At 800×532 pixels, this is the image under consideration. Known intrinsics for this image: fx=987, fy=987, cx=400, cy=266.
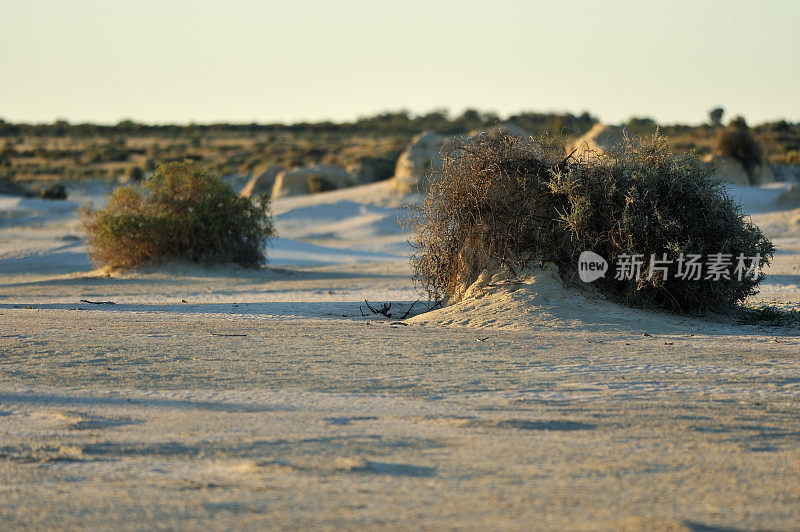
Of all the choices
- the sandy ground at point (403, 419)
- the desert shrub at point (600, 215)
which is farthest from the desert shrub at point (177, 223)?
the desert shrub at point (600, 215)

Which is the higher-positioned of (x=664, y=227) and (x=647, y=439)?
(x=664, y=227)

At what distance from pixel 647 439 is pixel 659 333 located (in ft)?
15.1

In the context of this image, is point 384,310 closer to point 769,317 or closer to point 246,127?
point 769,317

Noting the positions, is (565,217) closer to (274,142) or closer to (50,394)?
(50,394)

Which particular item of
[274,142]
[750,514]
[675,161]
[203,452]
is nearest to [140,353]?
[203,452]

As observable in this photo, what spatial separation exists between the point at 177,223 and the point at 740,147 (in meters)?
25.4

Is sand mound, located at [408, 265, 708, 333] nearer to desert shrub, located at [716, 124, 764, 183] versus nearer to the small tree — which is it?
desert shrub, located at [716, 124, 764, 183]

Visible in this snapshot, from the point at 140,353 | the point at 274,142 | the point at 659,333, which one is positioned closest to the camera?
the point at 140,353

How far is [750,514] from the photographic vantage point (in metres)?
4.73

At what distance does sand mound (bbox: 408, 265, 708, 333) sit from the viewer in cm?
1082

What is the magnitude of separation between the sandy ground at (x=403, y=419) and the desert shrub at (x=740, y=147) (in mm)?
28204

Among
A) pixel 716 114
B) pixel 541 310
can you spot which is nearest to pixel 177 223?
pixel 541 310

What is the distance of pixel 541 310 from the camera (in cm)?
1112

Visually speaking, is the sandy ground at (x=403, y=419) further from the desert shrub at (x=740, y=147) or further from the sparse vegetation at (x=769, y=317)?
the desert shrub at (x=740, y=147)
